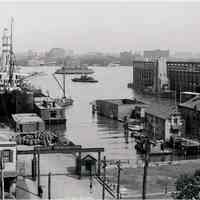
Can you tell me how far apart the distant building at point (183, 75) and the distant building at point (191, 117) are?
18.1ft

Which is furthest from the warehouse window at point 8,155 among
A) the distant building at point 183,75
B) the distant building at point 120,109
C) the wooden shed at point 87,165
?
the distant building at point 183,75

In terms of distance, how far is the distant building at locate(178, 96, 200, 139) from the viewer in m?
6.30

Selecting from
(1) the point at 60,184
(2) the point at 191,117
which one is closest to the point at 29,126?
(2) the point at 191,117

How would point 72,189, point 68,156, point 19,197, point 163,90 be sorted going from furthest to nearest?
point 163,90 < point 68,156 < point 72,189 < point 19,197

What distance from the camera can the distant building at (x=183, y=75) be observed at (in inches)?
496

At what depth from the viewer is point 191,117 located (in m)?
6.42

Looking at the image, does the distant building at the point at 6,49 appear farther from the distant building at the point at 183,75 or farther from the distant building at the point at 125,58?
the distant building at the point at 125,58

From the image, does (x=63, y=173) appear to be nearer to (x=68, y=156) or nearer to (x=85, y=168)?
(x=85, y=168)

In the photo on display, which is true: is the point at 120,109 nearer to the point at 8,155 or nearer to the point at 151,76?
the point at 8,155

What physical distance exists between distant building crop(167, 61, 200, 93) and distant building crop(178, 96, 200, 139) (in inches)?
218

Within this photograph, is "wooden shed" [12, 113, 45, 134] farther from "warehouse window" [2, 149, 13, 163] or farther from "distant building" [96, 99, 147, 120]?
"warehouse window" [2, 149, 13, 163]

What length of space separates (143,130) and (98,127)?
86 cm

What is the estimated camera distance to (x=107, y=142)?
5.92 metres

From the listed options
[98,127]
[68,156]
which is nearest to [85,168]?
[68,156]
